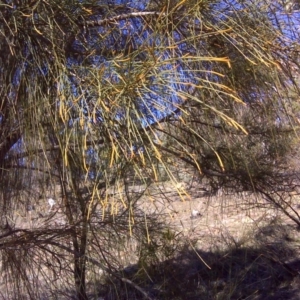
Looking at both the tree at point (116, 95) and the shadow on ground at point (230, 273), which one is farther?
the shadow on ground at point (230, 273)

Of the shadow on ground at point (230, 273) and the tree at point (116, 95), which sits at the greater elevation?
the tree at point (116, 95)

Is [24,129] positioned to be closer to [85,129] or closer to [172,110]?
[85,129]

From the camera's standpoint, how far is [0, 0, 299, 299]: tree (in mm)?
2494

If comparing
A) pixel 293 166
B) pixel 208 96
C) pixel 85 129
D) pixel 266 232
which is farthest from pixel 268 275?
pixel 85 129

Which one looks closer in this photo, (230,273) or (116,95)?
(116,95)

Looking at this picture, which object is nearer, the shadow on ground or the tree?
the tree

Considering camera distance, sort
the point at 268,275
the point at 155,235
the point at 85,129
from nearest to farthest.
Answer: the point at 85,129, the point at 155,235, the point at 268,275

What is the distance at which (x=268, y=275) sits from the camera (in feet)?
20.2

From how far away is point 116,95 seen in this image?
2.46m

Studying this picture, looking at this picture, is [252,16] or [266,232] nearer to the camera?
[252,16]

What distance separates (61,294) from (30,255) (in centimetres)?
46

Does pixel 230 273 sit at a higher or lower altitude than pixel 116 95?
lower

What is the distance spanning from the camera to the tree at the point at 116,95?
249 centimetres

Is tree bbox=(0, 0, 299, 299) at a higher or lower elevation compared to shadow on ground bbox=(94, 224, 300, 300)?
higher
